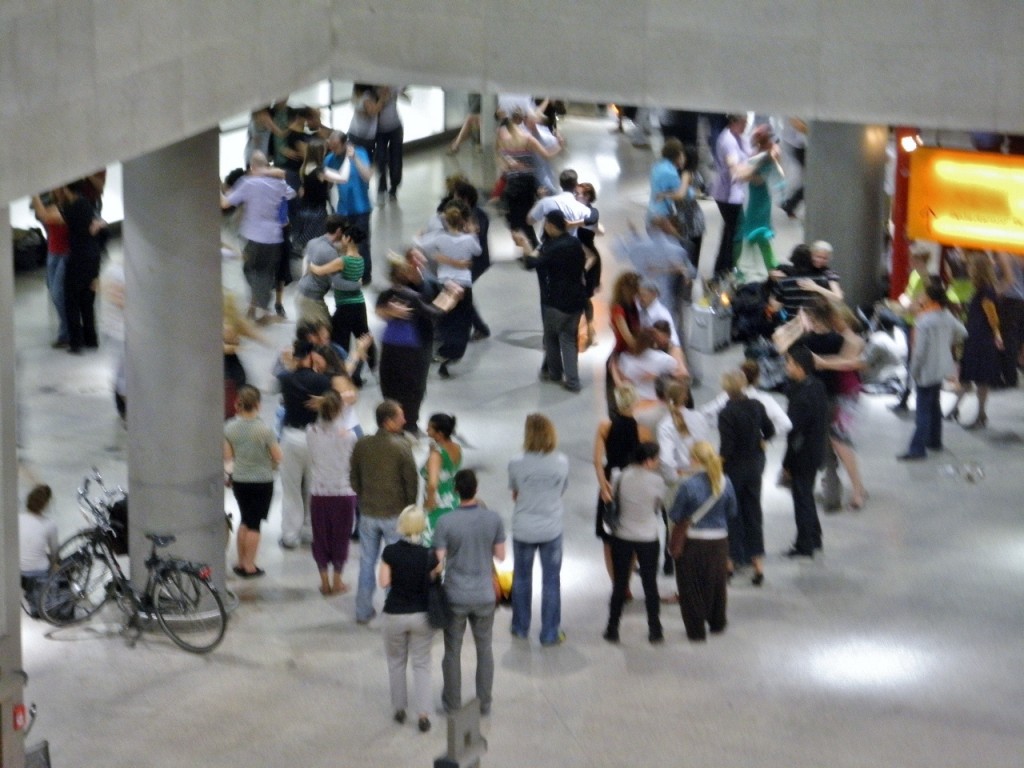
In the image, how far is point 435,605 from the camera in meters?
10.3

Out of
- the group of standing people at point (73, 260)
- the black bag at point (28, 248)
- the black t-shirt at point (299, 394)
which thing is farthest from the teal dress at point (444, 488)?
the black bag at point (28, 248)

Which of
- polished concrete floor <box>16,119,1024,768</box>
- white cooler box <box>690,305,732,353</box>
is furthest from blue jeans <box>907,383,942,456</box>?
white cooler box <box>690,305,732,353</box>

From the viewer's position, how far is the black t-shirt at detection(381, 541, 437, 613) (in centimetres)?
1027

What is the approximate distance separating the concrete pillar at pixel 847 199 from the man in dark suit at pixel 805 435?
5752 millimetres

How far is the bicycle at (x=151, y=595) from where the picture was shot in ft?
38.3

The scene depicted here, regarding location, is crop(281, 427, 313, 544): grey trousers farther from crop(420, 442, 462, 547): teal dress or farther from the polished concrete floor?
crop(420, 442, 462, 547): teal dress

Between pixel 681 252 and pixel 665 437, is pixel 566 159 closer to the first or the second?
pixel 681 252

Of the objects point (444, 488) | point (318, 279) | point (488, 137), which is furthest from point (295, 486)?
point (488, 137)

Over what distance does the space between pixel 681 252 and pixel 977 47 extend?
5741mm

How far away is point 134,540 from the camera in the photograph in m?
12.0

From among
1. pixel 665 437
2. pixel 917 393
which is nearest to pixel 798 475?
pixel 665 437

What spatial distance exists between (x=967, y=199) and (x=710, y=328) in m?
7.03

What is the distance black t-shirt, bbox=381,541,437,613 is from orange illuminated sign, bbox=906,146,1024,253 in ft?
11.5

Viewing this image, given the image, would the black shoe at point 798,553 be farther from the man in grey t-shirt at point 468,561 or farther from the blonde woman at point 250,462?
the blonde woman at point 250,462
